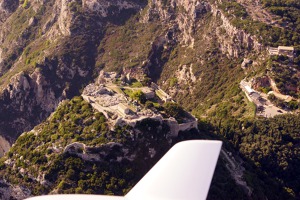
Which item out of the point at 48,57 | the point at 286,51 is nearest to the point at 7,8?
the point at 48,57

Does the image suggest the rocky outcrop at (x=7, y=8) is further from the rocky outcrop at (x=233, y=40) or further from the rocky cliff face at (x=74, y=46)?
the rocky outcrop at (x=233, y=40)

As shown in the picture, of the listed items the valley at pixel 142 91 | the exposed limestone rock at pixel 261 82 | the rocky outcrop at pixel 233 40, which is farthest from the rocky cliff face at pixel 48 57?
the exposed limestone rock at pixel 261 82

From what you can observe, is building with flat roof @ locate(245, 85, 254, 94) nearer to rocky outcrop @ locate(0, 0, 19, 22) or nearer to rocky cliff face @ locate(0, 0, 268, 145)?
rocky cliff face @ locate(0, 0, 268, 145)

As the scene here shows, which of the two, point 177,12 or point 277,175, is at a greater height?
point 177,12

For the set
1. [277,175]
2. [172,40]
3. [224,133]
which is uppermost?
[172,40]

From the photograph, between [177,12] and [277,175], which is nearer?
[277,175]

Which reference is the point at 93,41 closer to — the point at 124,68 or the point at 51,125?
the point at 124,68

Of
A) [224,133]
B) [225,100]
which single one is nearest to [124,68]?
[225,100]

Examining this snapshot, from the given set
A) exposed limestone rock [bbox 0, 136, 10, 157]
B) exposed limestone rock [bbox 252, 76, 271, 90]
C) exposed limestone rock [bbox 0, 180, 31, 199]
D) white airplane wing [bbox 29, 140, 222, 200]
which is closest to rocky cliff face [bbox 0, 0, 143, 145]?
exposed limestone rock [bbox 0, 136, 10, 157]
